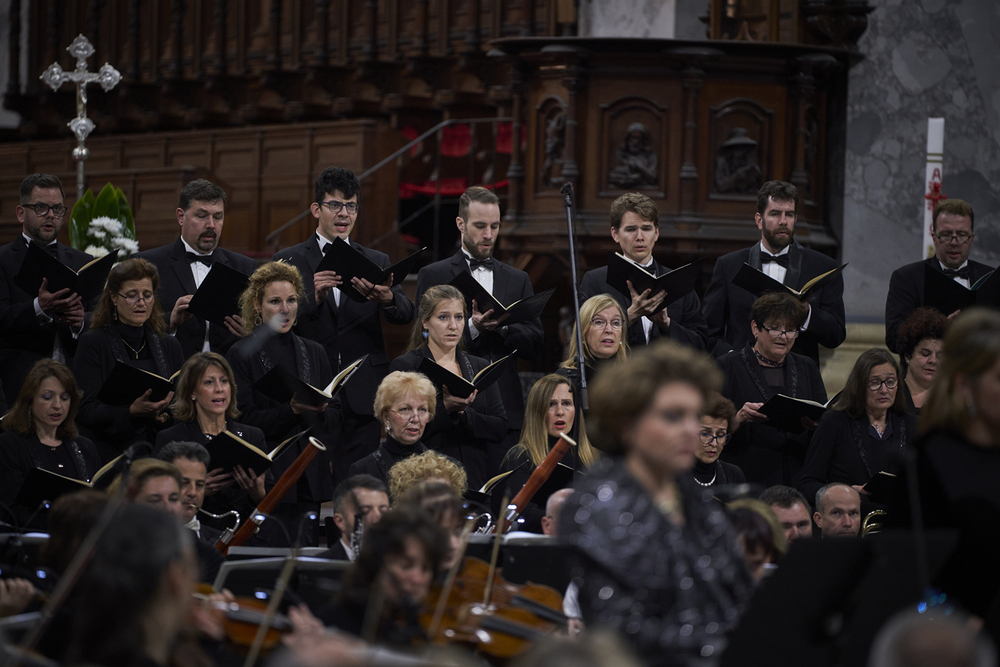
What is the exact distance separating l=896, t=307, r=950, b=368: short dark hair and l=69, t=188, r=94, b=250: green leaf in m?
4.33

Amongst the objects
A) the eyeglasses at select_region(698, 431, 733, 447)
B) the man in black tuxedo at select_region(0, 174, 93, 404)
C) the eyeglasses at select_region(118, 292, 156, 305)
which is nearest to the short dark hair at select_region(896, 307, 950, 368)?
the eyeglasses at select_region(698, 431, 733, 447)

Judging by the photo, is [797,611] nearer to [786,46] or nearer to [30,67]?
[786,46]

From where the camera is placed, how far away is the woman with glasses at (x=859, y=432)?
465cm

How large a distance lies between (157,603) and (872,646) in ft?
4.44

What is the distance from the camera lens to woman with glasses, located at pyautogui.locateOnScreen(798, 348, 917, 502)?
465 cm

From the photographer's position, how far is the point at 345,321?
203 inches

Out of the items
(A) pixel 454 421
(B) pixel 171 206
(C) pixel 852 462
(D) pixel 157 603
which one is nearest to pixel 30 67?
(B) pixel 171 206

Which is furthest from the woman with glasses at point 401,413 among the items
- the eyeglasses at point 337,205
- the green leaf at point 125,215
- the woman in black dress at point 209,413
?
the green leaf at point 125,215

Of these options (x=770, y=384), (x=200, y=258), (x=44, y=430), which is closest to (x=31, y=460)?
(x=44, y=430)

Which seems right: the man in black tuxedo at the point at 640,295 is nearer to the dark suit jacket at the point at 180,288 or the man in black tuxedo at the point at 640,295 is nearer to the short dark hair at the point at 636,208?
the short dark hair at the point at 636,208

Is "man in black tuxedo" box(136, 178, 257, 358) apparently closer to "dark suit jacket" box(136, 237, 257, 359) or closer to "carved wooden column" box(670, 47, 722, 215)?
"dark suit jacket" box(136, 237, 257, 359)

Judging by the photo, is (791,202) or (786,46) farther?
(786,46)

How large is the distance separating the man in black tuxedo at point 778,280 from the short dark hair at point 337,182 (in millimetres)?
1588

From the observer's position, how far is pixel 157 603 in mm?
2152
